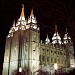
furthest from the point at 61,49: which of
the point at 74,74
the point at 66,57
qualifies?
the point at 74,74

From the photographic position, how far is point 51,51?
5197 centimetres

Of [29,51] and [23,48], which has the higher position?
[23,48]

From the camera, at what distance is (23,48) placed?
44906 mm

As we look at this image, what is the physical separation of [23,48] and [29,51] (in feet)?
8.40

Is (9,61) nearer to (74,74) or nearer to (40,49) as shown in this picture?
(40,49)

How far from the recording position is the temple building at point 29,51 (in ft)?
143

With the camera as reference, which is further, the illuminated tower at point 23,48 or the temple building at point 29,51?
the temple building at point 29,51

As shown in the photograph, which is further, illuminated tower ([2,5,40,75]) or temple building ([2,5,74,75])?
temple building ([2,5,74,75])

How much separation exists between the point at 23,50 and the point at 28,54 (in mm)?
2257

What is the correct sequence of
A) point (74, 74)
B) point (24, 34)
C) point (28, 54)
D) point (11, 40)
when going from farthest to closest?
point (11, 40), point (24, 34), point (28, 54), point (74, 74)

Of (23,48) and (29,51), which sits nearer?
(29,51)

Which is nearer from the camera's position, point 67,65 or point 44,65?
point 44,65

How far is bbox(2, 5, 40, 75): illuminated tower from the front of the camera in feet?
142

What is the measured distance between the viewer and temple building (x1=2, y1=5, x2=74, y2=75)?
4359 centimetres
